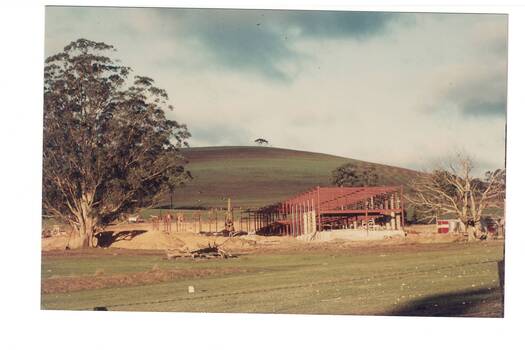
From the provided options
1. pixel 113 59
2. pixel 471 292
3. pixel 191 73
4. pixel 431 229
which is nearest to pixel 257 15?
pixel 191 73

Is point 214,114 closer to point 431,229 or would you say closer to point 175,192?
point 175,192

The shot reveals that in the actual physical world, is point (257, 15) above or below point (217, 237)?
above

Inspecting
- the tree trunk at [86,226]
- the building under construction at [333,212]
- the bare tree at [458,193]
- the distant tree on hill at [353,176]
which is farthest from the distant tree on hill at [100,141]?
the bare tree at [458,193]

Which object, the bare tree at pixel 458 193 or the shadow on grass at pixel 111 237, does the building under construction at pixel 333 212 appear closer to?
the bare tree at pixel 458 193

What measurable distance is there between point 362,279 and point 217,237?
331cm

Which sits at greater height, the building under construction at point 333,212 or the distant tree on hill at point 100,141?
the distant tree on hill at point 100,141

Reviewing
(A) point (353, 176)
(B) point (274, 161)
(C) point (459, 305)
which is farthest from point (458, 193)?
(B) point (274, 161)

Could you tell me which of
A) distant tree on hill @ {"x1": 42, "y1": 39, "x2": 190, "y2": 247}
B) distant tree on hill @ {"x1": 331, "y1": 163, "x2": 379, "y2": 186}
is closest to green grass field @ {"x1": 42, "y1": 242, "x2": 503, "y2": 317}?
distant tree on hill @ {"x1": 42, "y1": 39, "x2": 190, "y2": 247}

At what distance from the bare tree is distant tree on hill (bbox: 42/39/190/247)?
17.3ft

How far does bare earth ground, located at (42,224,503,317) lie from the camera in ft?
53.5

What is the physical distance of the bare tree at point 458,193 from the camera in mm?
16516

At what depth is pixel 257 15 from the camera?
16.4 metres

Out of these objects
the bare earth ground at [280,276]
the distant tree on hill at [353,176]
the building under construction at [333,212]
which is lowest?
the bare earth ground at [280,276]

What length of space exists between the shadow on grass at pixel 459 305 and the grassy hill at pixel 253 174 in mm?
2620
